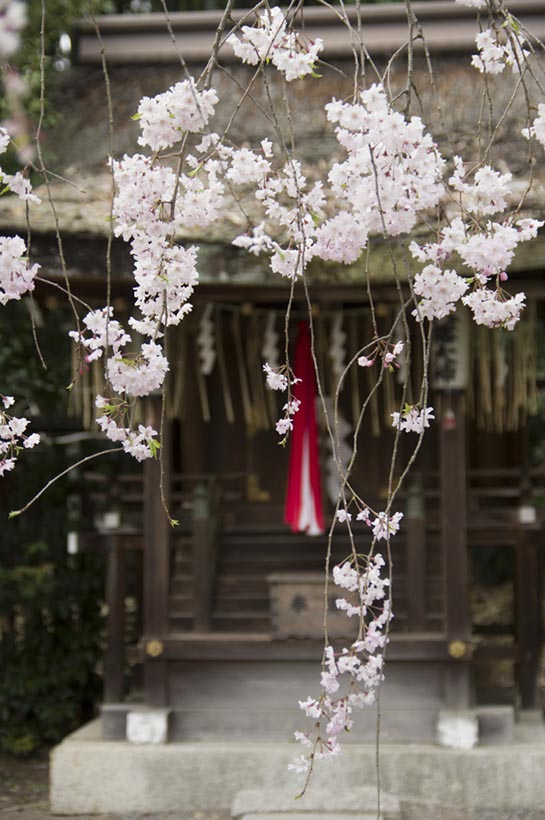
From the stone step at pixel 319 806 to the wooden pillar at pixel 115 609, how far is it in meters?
1.33

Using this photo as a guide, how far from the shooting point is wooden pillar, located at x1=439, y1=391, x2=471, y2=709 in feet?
23.2

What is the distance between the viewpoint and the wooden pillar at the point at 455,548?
7078mm

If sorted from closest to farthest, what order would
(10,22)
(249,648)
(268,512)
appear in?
1. (10,22)
2. (249,648)
3. (268,512)

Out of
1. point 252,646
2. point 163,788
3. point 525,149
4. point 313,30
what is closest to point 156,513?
point 252,646

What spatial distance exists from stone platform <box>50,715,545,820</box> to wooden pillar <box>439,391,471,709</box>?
0.40m

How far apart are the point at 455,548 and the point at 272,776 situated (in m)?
1.76

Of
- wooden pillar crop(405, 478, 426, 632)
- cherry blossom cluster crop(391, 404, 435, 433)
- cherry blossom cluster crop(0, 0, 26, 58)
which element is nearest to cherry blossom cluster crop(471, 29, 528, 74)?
cherry blossom cluster crop(391, 404, 435, 433)

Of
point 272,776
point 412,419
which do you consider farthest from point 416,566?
point 412,419

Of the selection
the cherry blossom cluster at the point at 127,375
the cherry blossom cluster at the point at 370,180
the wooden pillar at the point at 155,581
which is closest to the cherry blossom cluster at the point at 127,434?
the cherry blossom cluster at the point at 127,375

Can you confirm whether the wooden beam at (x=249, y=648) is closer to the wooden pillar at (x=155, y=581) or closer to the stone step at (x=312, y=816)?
the wooden pillar at (x=155, y=581)

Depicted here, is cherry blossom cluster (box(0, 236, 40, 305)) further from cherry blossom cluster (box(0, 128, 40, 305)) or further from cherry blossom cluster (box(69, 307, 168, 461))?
cherry blossom cluster (box(69, 307, 168, 461))

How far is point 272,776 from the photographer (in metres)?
6.97

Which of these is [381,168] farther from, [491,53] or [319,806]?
[319,806]

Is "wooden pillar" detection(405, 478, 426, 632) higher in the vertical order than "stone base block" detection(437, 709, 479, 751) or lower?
higher
